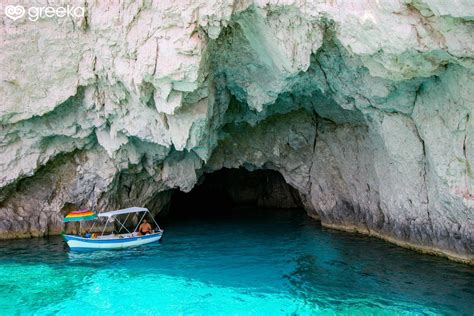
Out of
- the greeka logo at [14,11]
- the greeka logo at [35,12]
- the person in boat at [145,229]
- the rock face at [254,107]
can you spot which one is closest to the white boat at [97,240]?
the person in boat at [145,229]

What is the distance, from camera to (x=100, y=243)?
22.1 m

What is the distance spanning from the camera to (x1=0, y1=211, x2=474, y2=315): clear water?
14445mm

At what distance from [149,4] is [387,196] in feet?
40.7

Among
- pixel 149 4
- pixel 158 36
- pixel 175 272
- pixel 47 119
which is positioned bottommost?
pixel 175 272

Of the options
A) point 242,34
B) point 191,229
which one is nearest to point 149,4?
point 242,34

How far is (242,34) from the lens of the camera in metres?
17.3

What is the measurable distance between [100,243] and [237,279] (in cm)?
803

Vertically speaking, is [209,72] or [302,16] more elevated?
[302,16]

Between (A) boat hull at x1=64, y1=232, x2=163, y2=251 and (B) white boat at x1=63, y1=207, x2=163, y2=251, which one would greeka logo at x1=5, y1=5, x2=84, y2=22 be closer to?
(B) white boat at x1=63, y1=207, x2=163, y2=251

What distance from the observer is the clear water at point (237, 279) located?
14.4m

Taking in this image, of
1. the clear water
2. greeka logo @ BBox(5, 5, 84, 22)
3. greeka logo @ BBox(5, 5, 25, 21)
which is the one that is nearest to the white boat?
the clear water

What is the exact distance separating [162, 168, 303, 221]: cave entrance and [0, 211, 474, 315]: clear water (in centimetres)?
1041

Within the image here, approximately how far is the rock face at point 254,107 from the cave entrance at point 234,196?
25.1ft

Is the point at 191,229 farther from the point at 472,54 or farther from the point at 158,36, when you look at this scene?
the point at 472,54
